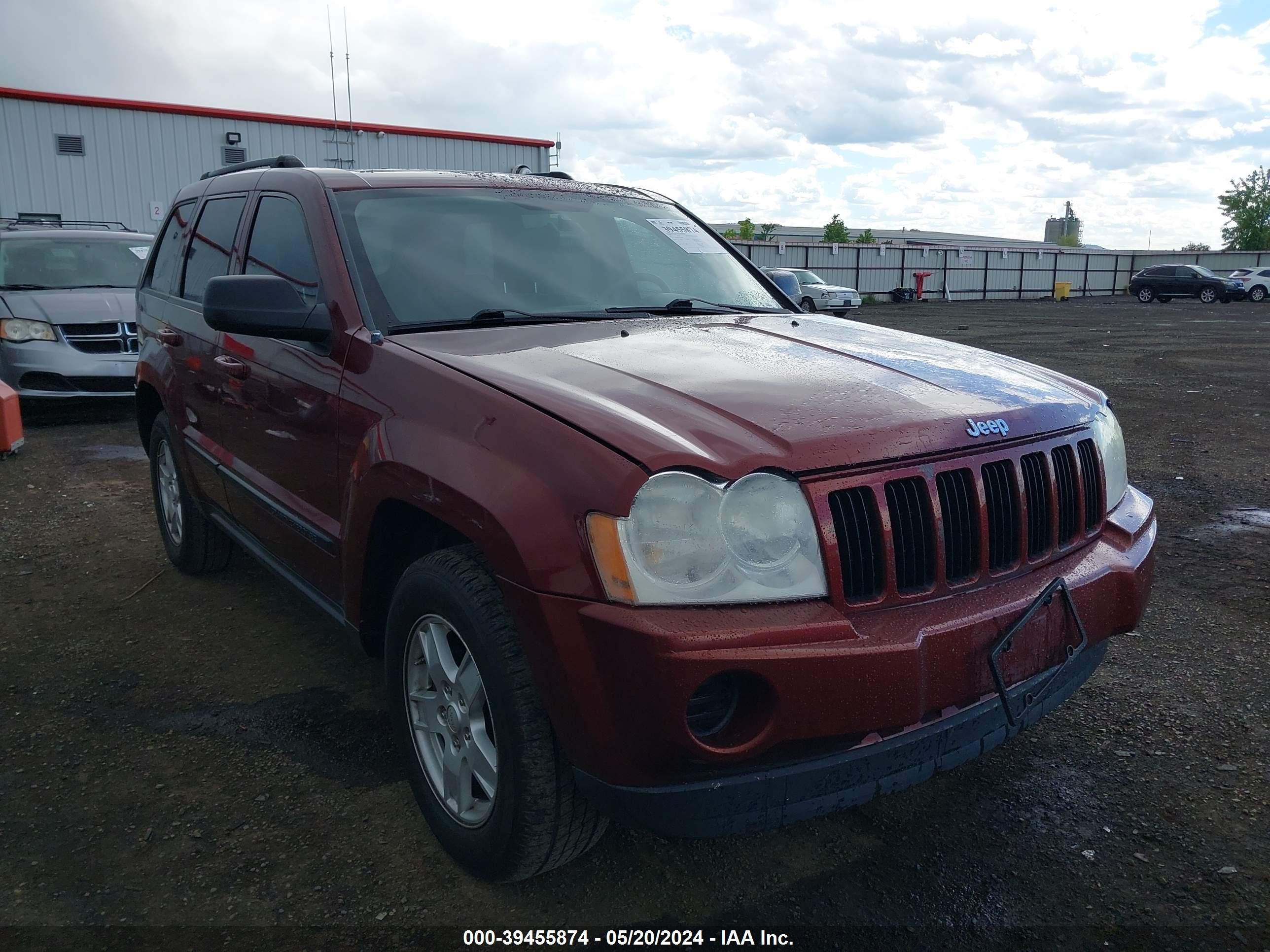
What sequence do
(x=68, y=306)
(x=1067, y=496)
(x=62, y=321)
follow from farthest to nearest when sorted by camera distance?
(x=68, y=306)
(x=62, y=321)
(x=1067, y=496)

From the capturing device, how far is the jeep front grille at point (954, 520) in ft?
6.62

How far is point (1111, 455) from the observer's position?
2732 mm

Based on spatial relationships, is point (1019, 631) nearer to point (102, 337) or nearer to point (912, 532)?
point (912, 532)

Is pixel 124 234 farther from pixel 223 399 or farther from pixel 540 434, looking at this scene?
pixel 540 434

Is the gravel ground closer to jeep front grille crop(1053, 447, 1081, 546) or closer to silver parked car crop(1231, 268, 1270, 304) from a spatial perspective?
jeep front grille crop(1053, 447, 1081, 546)

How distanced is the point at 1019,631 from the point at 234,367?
274 cm

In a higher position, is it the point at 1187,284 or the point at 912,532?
the point at 1187,284

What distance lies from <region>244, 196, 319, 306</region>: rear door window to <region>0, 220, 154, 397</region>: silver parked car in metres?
5.52

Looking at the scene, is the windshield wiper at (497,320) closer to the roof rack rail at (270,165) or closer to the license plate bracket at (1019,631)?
the roof rack rail at (270,165)

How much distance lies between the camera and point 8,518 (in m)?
5.77

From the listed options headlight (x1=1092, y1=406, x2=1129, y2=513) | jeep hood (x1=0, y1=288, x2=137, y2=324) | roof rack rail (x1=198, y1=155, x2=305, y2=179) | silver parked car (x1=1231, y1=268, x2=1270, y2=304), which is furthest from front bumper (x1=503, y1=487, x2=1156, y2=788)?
silver parked car (x1=1231, y1=268, x2=1270, y2=304)

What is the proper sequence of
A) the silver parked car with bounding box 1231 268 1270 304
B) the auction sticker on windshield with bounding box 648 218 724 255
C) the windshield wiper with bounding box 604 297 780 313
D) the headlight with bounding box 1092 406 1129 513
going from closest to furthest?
1. the headlight with bounding box 1092 406 1129 513
2. the windshield wiper with bounding box 604 297 780 313
3. the auction sticker on windshield with bounding box 648 218 724 255
4. the silver parked car with bounding box 1231 268 1270 304

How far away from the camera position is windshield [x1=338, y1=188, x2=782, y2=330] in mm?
2969

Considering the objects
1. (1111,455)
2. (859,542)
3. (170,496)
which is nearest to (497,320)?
(859,542)
